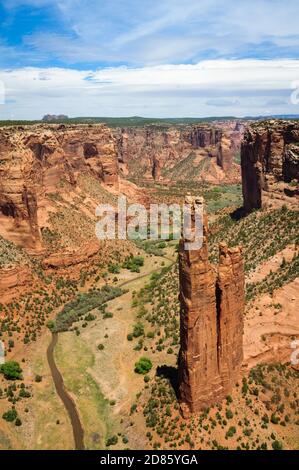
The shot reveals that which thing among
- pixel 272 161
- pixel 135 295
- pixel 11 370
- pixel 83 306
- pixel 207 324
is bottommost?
pixel 11 370

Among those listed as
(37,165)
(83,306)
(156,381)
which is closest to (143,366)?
(156,381)

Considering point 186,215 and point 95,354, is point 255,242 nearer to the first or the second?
point 95,354

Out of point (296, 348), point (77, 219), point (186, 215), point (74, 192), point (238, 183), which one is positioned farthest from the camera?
point (238, 183)

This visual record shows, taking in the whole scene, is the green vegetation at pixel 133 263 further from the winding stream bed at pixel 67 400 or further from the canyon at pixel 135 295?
the winding stream bed at pixel 67 400

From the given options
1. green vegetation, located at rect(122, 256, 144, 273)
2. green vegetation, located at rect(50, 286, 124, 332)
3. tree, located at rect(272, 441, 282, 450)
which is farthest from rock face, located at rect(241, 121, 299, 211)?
tree, located at rect(272, 441, 282, 450)

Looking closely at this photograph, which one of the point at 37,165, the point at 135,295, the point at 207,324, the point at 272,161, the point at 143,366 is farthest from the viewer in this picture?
the point at 37,165

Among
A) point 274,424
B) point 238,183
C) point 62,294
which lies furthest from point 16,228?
point 238,183

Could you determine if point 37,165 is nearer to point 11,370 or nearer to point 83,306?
point 83,306
